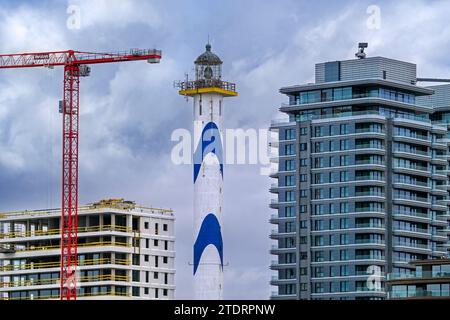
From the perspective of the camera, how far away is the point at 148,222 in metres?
190

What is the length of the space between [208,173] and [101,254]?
2090 cm

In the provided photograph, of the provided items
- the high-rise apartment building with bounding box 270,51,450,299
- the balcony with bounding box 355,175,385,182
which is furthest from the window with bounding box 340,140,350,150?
the balcony with bounding box 355,175,385,182

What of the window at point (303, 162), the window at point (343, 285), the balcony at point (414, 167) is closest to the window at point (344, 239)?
the window at point (343, 285)

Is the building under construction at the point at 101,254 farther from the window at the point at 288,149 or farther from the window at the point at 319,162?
the window at the point at 319,162

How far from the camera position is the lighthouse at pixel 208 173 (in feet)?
582

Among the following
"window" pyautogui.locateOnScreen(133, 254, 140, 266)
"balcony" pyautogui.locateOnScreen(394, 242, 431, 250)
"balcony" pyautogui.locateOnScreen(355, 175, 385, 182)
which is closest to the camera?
"balcony" pyautogui.locateOnScreen(394, 242, 431, 250)

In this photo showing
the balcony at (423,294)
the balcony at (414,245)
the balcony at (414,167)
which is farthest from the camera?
the balcony at (414,167)

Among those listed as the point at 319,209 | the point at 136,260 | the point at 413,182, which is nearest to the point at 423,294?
the point at 319,209

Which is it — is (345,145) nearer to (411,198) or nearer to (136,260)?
(411,198)

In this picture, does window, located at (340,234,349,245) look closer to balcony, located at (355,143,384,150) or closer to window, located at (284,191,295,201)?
window, located at (284,191,295,201)

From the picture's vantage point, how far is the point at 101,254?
188250mm

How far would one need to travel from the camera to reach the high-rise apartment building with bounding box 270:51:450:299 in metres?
183

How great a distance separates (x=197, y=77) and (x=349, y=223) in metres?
30.7
